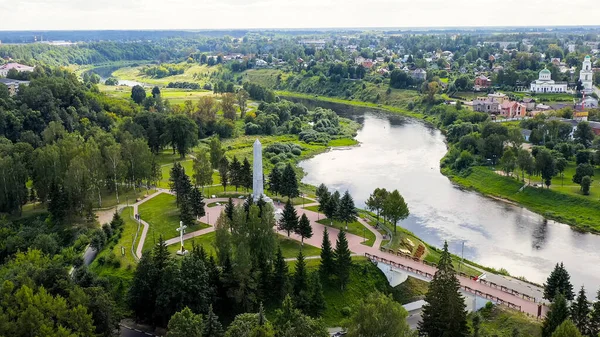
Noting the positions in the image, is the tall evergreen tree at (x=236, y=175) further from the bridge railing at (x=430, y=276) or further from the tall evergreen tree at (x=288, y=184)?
the bridge railing at (x=430, y=276)

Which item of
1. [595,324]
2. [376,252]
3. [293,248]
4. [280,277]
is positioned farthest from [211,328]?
[595,324]

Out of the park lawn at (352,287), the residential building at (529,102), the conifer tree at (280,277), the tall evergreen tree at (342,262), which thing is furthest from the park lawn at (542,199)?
the residential building at (529,102)

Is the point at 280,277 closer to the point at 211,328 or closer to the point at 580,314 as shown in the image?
the point at 211,328

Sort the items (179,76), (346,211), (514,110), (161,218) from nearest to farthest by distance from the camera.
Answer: (346,211) < (161,218) < (514,110) < (179,76)

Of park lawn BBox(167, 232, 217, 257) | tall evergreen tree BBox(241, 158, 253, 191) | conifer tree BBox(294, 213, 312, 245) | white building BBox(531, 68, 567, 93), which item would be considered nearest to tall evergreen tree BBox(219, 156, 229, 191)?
tall evergreen tree BBox(241, 158, 253, 191)

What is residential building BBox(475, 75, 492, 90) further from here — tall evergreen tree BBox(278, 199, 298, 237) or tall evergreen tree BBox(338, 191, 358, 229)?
tall evergreen tree BBox(278, 199, 298, 237)

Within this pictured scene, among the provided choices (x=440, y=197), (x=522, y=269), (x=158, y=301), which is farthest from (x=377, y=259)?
(x=440, y=197)
